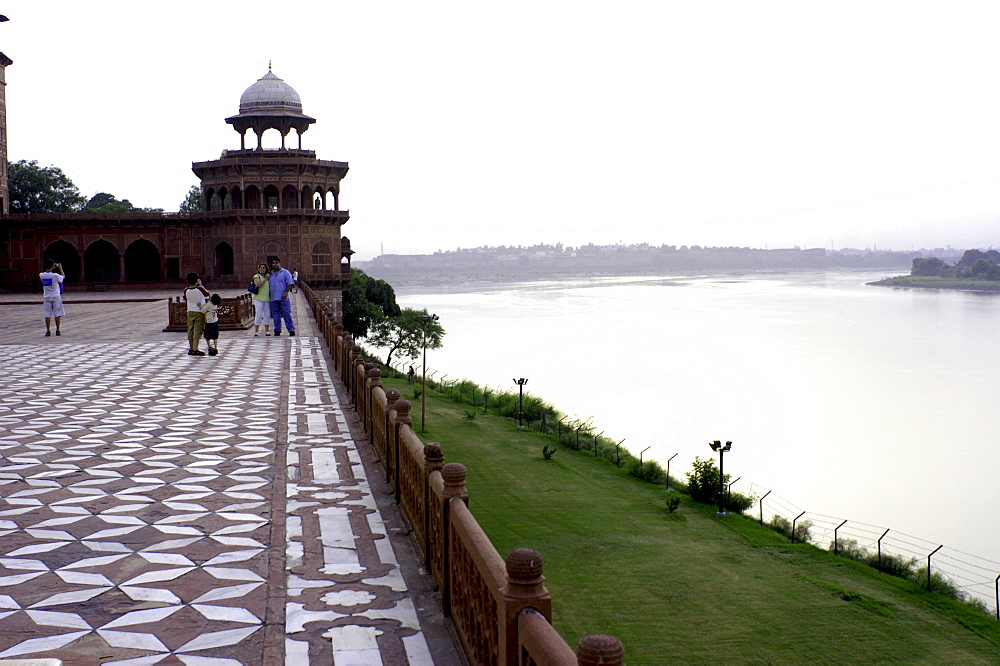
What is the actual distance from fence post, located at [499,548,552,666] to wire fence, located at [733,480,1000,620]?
18.4 m

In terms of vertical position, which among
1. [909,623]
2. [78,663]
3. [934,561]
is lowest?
[934,561]

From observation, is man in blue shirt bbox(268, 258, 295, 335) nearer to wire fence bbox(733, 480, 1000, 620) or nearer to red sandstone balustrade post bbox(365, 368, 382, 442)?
red sandstone balustrade post bbox(365, 368, 382, 442)

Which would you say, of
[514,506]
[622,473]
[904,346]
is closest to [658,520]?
[514,506]

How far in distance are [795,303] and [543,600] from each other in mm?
86855

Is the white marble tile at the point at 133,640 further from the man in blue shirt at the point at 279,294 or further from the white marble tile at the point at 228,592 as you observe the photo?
the man in blue shirt at the point at 279,294

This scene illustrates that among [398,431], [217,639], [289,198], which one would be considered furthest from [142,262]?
[217,639]

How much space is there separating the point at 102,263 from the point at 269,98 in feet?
33.7

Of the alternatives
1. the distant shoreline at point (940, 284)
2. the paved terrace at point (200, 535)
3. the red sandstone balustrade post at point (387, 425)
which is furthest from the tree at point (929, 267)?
the red sandstone balustrade post at point (387, 425)

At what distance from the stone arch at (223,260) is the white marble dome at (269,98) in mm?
5612

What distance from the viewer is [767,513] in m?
26.1

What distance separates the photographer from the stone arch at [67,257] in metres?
33.9

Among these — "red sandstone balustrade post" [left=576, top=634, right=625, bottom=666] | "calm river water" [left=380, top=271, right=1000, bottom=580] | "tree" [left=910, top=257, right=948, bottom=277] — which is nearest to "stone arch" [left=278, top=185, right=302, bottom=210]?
"calm river water" [left=380, top=271, right=1000, bottom=580]

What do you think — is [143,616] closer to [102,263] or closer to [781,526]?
[781,526]

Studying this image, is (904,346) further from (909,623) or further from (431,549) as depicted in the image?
(431,549)
